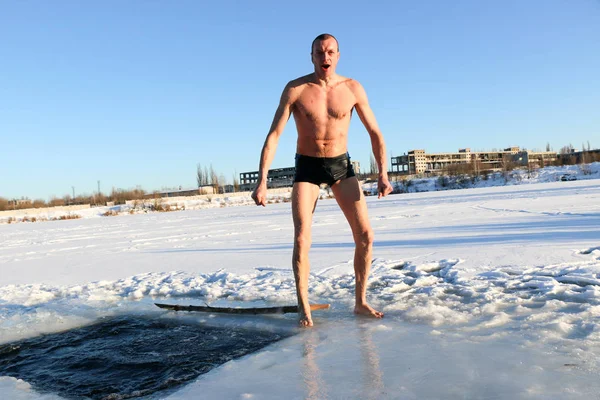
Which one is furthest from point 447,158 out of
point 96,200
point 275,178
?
point 96,200

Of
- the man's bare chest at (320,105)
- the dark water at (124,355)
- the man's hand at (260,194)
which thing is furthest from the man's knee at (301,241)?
the man's bare chest at (320,105)

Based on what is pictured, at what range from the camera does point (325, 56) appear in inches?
116

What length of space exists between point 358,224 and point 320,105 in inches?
31.7

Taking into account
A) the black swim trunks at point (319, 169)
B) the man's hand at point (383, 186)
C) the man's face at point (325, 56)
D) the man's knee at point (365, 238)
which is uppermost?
the man's face at point (325, 56)

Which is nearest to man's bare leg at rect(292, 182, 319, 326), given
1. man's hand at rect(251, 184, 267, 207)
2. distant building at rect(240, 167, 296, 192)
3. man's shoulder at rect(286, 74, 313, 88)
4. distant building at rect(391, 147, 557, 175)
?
man's hand at rect(251, 184, 267, 207)

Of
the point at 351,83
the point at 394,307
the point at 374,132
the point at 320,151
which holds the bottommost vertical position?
the point at 394,307

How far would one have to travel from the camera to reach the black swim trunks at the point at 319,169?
301 cm

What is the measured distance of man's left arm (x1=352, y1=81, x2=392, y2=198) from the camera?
312cm

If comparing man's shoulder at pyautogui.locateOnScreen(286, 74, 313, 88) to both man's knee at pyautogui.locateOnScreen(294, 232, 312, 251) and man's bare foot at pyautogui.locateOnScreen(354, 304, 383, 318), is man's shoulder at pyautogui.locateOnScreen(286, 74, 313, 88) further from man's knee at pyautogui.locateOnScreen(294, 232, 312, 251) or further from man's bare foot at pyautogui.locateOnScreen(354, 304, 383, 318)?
man's bare foot at pyautogui.locateOnScreen(354, 304, 383, 318)

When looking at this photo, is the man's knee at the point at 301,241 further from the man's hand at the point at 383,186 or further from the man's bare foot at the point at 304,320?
the man's hand at the point at 383,186

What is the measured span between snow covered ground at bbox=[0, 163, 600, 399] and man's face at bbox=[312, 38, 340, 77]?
5.17 feet

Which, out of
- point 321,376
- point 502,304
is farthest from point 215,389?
point 502,304

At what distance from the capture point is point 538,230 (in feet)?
20.3

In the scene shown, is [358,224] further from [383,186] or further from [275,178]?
[275,178]
